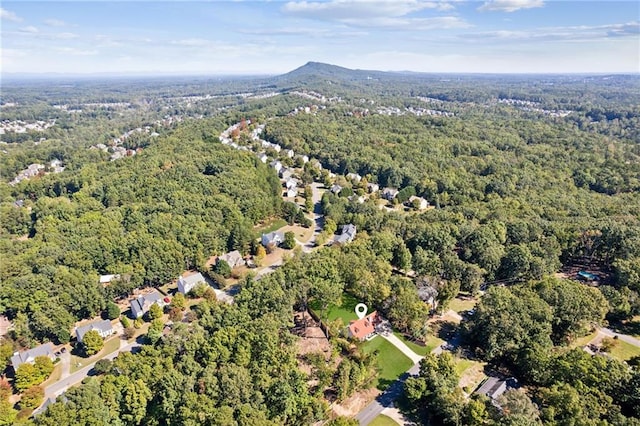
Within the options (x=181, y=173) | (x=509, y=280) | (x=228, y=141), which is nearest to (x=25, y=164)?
(x=228, y=141)

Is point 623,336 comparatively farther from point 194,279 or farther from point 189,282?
point 189,282

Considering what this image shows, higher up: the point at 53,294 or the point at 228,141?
the point at 228,141

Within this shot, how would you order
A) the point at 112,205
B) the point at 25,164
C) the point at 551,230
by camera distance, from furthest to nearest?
the point at 25,164, the point at 112,205, the point at 551,230

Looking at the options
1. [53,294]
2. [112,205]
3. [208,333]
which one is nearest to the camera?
[208,333]

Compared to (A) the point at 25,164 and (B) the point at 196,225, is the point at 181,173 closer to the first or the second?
(B) the point at 196,225

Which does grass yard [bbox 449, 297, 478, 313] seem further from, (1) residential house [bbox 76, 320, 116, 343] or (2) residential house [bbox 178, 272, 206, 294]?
(1) residential house [bbox 76, 320, 116, 343]

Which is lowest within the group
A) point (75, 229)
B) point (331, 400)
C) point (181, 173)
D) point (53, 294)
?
point (331, 400)

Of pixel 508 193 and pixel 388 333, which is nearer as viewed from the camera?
pixel 388 333
